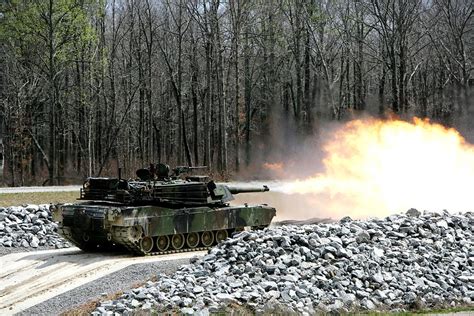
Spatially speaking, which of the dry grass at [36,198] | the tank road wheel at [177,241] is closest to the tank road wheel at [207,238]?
the tank road wheel at [177,241]

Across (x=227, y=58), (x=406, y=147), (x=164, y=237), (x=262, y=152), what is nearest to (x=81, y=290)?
(x=164, y=237)

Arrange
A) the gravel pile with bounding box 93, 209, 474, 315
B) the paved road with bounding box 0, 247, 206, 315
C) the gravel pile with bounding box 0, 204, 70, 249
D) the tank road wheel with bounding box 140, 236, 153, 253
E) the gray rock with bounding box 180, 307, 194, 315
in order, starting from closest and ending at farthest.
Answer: the gray rock with bounding box 180, 307, 194, 315 < the gravel pile with bounding box 93, 209, 474, 315 < the paved road with bounding box 0, 247, 206, 315 < the tank road wheel with bounding box 140, 236, 153, 253 < the gravel pile with bounding box 0, 204, 70, 249

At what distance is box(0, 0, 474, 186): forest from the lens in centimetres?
4597

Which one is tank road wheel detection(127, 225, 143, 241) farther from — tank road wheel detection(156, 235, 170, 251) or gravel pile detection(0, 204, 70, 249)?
gravel pile detection(0, 204, 70, 249)

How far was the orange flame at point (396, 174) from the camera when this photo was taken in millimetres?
28016

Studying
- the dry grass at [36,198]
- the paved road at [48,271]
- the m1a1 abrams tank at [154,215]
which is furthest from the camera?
the dry grass at [36,198]

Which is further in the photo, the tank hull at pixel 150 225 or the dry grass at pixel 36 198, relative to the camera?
the dry grass at pixel 36 198

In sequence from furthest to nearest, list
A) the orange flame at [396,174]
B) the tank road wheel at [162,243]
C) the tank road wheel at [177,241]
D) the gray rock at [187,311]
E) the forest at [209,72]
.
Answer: the forest at [209,72] → the orange flame at [396,174] → the tank road wheel at [177,241] → the tank road wheel at [162,243] → the gray rock at [187,311]

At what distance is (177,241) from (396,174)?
1054 centimetres

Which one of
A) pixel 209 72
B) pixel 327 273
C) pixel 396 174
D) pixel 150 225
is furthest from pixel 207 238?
pixel 209 72

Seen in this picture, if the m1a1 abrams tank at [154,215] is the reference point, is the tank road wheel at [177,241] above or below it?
below

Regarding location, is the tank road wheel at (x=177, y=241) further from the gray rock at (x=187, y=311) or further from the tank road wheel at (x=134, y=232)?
the gray rock at (x=187, y=311)

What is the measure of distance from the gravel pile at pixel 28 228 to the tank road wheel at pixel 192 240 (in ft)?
16.7

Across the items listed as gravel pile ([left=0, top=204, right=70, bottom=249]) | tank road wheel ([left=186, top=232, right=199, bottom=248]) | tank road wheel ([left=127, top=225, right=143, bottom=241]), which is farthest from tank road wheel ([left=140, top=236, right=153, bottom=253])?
gravel pile ([left=0, top=204, right=70, bottom=249])
